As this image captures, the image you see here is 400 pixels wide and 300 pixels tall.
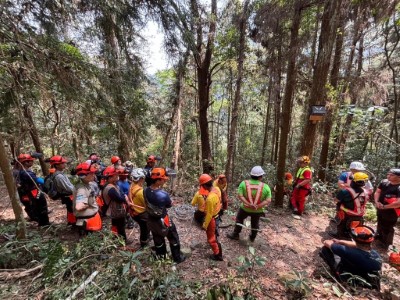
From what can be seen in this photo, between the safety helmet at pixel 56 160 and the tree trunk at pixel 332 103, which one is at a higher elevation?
the tree trunk at pixel 332 103

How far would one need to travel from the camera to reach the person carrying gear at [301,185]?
20.7 ft

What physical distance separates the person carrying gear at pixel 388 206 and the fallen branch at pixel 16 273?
259 inches

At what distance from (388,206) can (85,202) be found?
614cm

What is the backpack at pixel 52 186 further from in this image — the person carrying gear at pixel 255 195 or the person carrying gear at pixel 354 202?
the person carrying gear at pixel 354 202

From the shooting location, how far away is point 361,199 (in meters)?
4.95

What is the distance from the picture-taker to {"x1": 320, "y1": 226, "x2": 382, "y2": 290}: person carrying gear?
3670 millimetres

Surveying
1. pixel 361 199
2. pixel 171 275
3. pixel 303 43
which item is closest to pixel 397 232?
pixel 361 199

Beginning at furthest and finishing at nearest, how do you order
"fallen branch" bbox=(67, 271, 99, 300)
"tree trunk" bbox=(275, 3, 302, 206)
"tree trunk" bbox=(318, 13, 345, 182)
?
"tree trunk" bbox=(318, 13, 345, 182) < "tree trunk" bbox=(275, 3, 302, 206) < "fallen branch" bbox=(67, 271, 99, 300)

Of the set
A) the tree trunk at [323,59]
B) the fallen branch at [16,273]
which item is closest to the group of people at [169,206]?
the fallen branch at [16,273]

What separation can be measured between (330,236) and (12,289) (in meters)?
6.26

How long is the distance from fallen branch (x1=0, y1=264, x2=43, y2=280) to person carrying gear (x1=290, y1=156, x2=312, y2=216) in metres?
5.97

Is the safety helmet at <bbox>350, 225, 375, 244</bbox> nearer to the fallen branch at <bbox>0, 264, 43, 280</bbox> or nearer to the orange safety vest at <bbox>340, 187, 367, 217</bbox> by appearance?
the orange safety vest at <bbox>340, 187, 367, 217</bbox>

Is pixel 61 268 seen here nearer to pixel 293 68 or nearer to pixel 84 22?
pixel 84 22

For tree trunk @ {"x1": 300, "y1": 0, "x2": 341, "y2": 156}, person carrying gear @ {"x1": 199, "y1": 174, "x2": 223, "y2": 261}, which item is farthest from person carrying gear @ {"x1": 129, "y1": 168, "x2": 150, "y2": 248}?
tree trunk @ {"x1": 300, "y1": 0, "x2": 341, "y2": 156}
